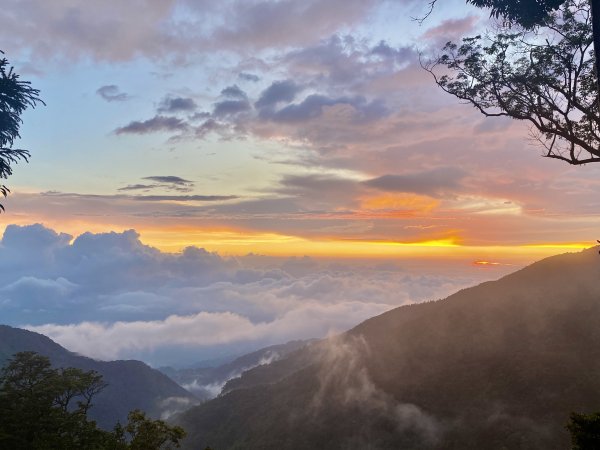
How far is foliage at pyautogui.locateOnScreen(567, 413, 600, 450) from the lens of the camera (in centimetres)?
2394

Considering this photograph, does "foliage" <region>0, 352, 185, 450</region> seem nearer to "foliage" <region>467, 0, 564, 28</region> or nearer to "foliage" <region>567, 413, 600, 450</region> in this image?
"foliage" <region>567, 413, 600, 450</region>

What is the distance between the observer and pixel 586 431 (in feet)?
82.1

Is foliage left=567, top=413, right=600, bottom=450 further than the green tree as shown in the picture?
No

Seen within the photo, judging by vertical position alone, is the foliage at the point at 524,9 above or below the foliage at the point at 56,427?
above

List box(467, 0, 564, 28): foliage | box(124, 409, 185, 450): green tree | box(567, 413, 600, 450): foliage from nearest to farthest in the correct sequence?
box(467, 0, 564, 28): foliage
box(567, 413, 600, 450): foliage
box(124, 409, 185, 450): green tree

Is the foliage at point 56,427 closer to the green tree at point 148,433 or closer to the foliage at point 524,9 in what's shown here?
the green tree at point 148,433

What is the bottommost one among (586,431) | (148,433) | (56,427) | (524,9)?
(586,431)

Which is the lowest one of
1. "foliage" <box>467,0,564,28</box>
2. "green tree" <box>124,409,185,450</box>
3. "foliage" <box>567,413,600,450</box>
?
"foliage" <box>567,413,600,450</box>

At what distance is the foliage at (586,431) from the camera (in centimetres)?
2394

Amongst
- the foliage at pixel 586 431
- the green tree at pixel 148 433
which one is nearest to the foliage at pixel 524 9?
the foliage at pixel 586 431

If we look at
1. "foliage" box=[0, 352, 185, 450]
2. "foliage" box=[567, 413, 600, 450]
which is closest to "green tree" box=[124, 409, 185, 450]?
"foliage" box=[0, 352, 185, 450]

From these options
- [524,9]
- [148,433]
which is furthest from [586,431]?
[148,433]

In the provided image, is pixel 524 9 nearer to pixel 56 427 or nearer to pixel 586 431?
pixel 586 431

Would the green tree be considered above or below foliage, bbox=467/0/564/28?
below
